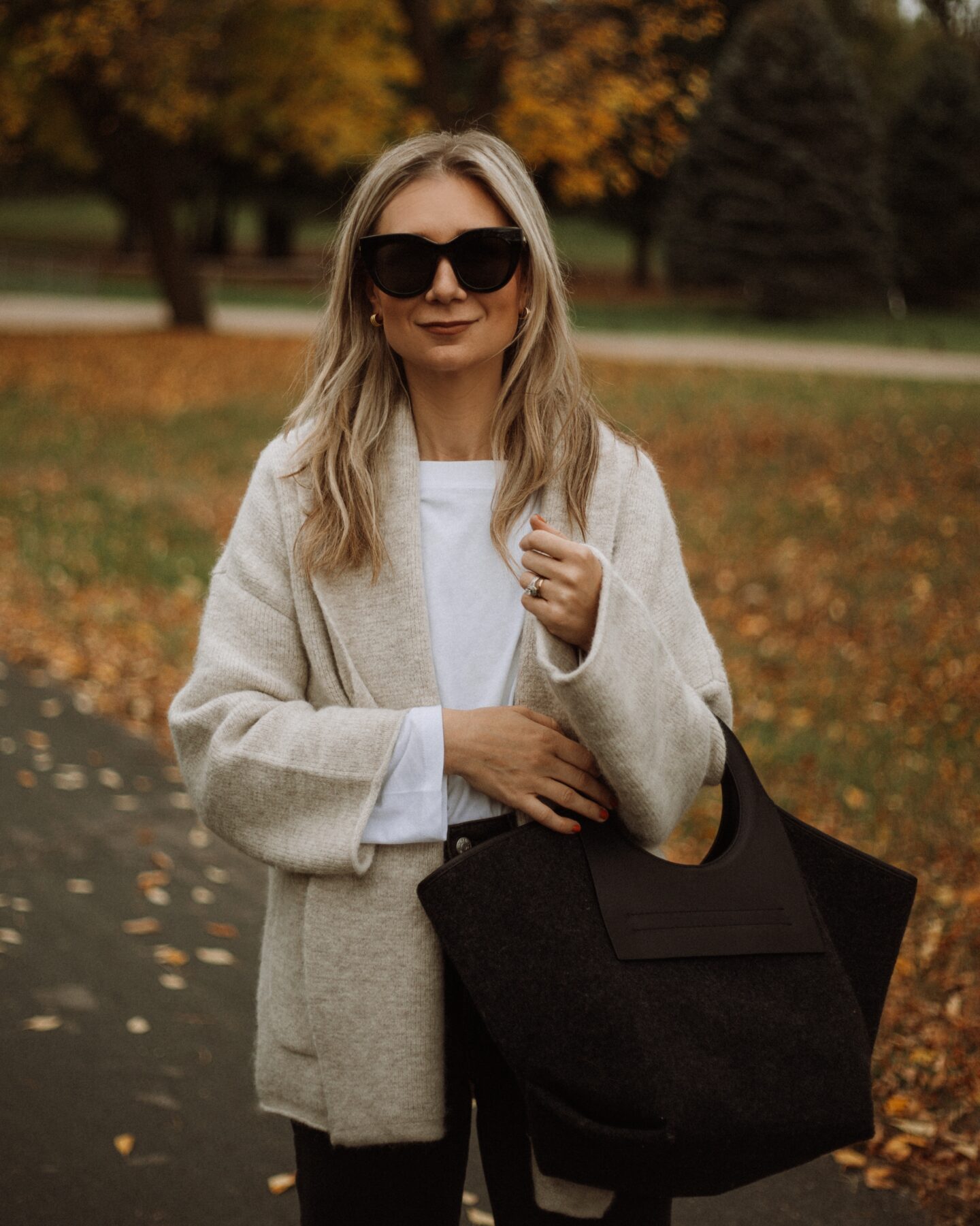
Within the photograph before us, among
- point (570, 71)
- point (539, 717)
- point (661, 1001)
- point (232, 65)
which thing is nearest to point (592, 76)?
point (570, 71)

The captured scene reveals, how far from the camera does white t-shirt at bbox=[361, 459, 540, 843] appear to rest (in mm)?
1808

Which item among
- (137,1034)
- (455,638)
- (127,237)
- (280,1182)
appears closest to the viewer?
(455,638)

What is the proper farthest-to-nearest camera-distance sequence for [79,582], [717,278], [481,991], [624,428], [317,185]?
1. [317,185]
2. [717,278]
3. [79,582]
4. [624,428]
5. [481,991]

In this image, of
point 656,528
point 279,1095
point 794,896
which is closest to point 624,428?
point 656,528

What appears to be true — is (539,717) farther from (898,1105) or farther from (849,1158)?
(898,1105)

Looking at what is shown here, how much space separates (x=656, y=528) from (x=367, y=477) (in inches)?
17.7

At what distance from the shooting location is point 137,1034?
3.70 meters

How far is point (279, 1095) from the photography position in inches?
76.2

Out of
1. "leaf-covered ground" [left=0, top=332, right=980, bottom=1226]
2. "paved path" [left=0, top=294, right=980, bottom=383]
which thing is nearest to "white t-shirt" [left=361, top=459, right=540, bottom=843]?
"leaf-covered ground" [left=0, top=332, right=980, bottom=1226]

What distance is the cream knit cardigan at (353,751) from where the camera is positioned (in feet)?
5.87

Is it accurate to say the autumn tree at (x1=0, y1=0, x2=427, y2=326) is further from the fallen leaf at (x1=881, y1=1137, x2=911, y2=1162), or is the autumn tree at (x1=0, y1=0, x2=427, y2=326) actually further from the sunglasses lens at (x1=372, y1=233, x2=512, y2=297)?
the sunglasses lens at (x1=372, y1=233, x2=512, y2=297)

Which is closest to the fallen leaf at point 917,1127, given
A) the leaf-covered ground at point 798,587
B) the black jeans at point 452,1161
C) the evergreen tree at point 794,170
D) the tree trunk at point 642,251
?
the leaf-covered ground at point 798,587

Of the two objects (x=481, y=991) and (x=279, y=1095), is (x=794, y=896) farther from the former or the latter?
(x=279, y=1095)

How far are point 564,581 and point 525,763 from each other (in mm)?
290
